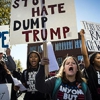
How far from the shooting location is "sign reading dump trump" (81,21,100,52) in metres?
4.50

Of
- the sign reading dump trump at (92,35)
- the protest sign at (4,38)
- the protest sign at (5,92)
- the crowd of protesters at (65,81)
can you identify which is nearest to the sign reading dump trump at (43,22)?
the crowd of protesters at (65,81)

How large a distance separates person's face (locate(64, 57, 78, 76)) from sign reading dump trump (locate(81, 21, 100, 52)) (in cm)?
216

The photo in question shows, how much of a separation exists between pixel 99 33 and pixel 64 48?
3913 centimetres

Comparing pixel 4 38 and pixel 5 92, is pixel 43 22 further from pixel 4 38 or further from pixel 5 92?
pixel 5 92

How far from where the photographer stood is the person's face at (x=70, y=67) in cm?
231

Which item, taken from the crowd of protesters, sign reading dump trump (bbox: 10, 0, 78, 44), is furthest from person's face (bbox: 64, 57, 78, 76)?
sign reading dump trump (bbox: 10, 0, 78, 44)

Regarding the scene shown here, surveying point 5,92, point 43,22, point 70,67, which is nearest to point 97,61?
point 70,67

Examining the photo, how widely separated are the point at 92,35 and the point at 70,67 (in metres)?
2.59

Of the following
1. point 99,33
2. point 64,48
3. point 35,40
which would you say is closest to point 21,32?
point 35,40

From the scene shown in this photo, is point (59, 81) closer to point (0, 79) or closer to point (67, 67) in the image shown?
point (67, 67)

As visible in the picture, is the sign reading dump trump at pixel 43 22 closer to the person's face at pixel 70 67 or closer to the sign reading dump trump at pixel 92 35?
the person's face at pixel 70 67

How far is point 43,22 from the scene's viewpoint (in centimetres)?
312

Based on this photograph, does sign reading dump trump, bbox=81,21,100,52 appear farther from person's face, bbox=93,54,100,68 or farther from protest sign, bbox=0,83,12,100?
protest sign, bbox=0,83,12,100

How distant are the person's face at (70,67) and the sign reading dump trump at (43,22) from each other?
717 mm
